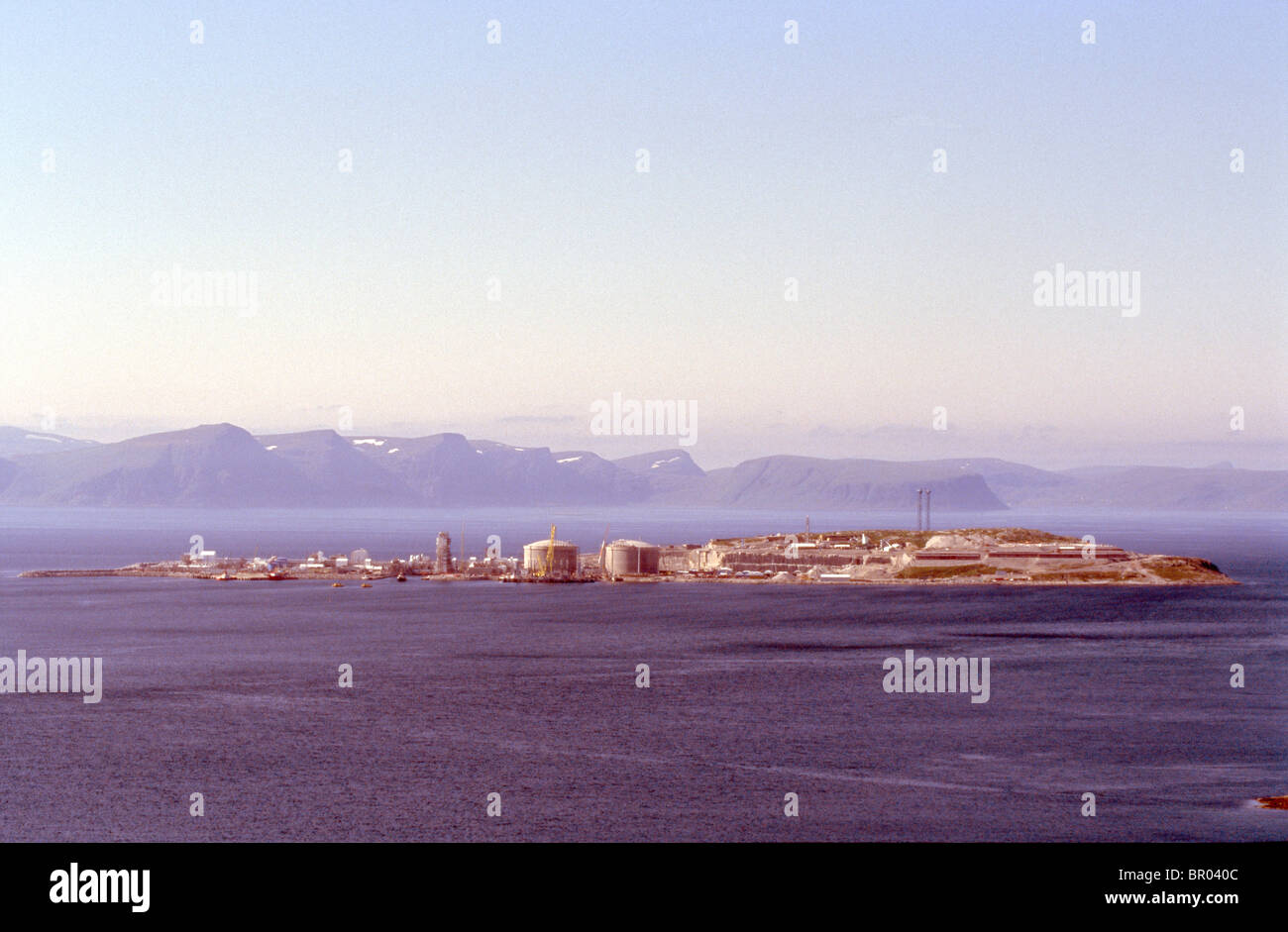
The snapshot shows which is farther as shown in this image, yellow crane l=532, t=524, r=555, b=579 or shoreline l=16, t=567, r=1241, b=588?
yellow crane l=532, t=524, r=555, b=579

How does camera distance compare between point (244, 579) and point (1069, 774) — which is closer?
point (1069, 774)

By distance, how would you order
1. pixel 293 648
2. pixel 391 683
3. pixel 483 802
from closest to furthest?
pixel 483 802 → pixel 391 683 → pixel 293 648

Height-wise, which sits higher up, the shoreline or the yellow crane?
the yellow crane

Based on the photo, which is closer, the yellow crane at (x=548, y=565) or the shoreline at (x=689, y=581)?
the shoreline at (x=689, y=581)

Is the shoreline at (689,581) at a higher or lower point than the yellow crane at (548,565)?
lower

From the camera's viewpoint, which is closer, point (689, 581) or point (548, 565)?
point (548, 565)

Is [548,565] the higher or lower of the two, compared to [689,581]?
higher
